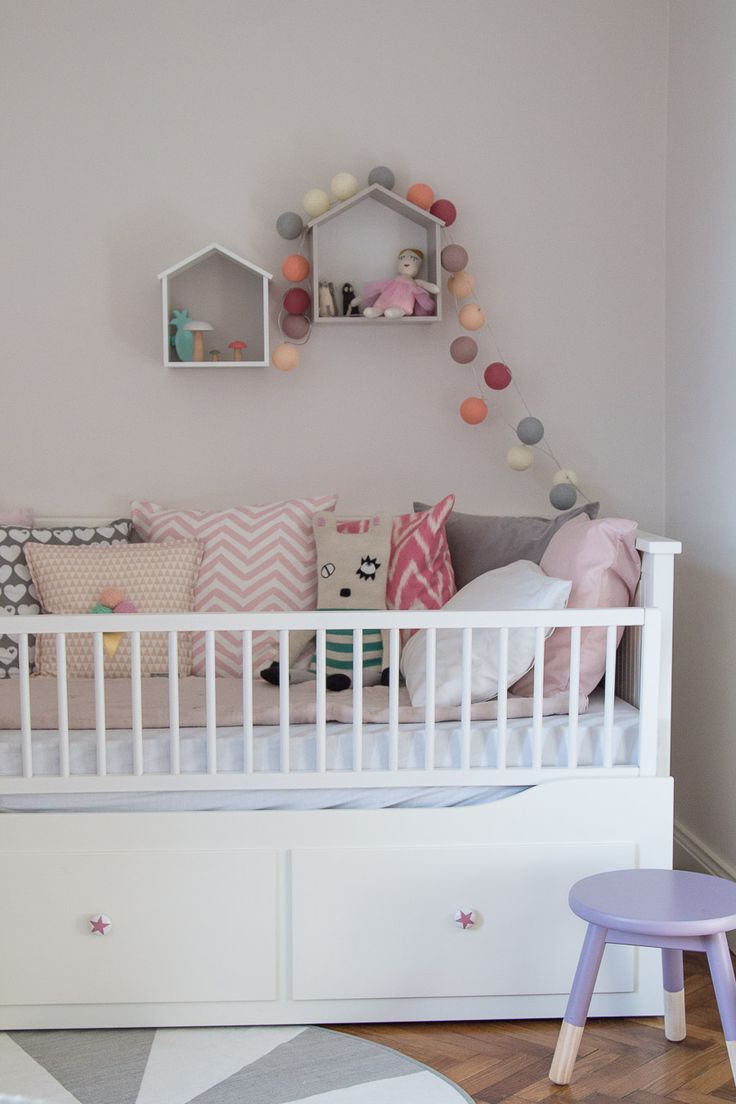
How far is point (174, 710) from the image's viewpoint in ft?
6.07

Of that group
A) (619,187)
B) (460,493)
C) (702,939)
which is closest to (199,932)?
(702,939)

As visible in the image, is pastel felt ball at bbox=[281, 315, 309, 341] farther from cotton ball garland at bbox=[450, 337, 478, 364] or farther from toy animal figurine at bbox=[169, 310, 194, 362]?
cotton ball garland at bbox=[450, 337, 478, 364]

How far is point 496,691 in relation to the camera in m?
2.00

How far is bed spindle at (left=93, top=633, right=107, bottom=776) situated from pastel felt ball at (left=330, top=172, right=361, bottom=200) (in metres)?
1.28

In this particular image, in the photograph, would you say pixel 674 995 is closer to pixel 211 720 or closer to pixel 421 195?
pixel 211 720

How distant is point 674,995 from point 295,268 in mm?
1708

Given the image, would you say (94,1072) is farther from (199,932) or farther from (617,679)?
(617,679)

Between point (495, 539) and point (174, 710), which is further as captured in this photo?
point (495, 539)

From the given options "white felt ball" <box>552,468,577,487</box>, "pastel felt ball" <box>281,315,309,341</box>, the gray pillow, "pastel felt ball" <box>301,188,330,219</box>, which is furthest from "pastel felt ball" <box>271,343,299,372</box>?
"white felt ball" <box>552,468,577,487</box>

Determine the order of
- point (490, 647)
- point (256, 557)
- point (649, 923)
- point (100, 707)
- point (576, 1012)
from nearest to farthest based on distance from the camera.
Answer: point (649, 923)
point (576, 1012)
point (100, 707)
point (490, 647)
point (256, 557)

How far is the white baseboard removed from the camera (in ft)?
7.65

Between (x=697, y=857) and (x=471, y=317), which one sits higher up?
(x=471, y=317)

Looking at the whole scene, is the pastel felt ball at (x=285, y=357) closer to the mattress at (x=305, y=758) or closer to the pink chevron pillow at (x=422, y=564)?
the pink chevron pillow at (x=422, y=564)

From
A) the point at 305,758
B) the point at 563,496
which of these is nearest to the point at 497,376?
the point at 563,496
